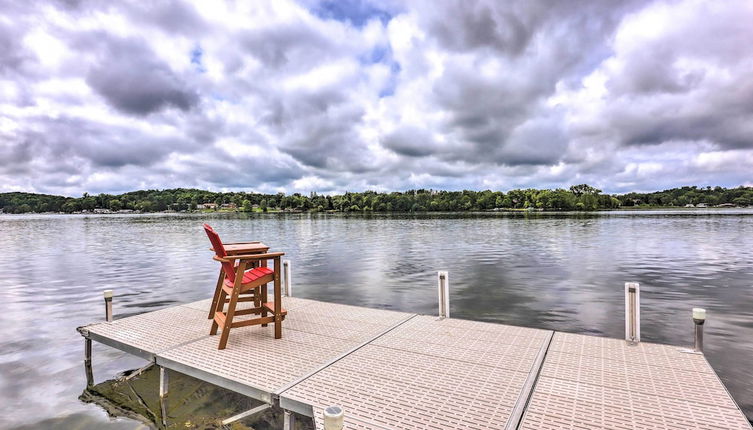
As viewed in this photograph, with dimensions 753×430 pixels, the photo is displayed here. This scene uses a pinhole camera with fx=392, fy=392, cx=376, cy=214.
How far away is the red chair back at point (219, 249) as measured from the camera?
5.91m

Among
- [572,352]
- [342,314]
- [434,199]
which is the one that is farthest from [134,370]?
[434,199]

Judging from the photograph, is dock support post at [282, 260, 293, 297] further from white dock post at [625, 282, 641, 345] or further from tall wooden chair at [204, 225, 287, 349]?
white dock post at [625, 282, 641, 345]

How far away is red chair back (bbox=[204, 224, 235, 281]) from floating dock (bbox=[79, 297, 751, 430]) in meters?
1.08

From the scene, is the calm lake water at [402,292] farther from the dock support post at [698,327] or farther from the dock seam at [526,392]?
the dock seam at [526,392]

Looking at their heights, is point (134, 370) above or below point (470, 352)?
below

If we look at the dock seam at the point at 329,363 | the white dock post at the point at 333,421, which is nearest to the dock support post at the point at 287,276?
the dock seam at the point at 329,363

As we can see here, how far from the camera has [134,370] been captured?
7469 mm

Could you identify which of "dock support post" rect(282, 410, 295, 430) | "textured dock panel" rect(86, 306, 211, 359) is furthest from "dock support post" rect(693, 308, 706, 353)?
"textured dock panel" rect(86, 306, 211, 359)

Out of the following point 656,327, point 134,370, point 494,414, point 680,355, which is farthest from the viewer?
point 656,327

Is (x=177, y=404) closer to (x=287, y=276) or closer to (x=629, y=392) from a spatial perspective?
(x=287, y=276)

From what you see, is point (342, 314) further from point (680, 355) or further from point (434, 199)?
point (434, 199)

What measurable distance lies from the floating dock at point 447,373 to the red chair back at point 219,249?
3.55ft

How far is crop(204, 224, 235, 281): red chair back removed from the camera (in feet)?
19.4

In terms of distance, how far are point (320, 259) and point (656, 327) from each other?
1840 cm
